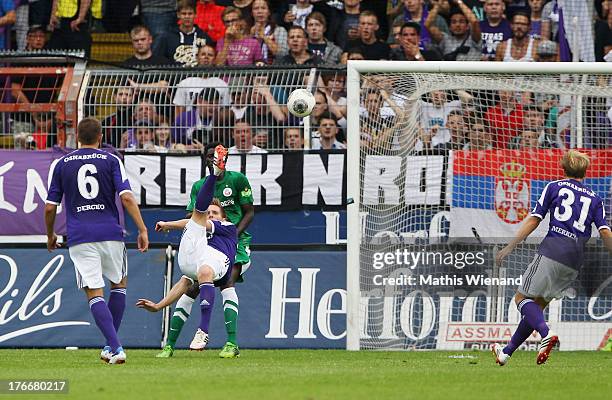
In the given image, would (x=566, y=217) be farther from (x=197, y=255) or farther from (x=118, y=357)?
(x=118, y=357)

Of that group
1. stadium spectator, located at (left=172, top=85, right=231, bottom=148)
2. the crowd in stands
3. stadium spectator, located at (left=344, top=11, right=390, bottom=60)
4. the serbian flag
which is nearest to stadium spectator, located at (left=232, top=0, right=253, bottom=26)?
the crowd in stands

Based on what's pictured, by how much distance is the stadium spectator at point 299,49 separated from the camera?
677 inches

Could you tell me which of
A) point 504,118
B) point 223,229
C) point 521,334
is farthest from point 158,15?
point 521,334

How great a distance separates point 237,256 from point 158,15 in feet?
25.2

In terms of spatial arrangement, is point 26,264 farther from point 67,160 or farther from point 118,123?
point 67,160

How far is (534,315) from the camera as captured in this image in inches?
422

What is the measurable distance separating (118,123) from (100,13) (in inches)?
181

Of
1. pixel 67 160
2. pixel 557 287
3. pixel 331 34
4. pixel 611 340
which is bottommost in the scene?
pixel 611 340

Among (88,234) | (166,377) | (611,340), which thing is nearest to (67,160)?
(88,234)

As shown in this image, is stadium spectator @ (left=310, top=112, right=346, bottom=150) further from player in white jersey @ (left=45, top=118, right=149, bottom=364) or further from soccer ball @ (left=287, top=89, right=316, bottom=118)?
player in white jersey @ (left=45, top=118, right=149, bottom=364)

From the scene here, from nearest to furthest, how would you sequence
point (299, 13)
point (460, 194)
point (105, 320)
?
point (105, 320)
point (460, 194)
point (299, 13)

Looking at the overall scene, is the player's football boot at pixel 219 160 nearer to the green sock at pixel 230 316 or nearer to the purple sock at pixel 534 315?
the green sock at pixel 230 316

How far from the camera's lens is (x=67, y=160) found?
10.4 meters

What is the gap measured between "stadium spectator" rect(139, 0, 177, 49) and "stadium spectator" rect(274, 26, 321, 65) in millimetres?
2237
